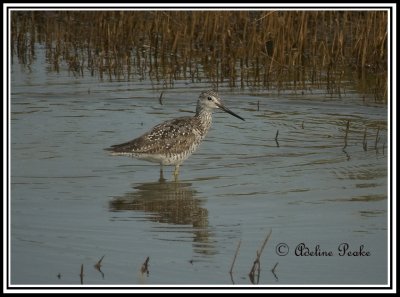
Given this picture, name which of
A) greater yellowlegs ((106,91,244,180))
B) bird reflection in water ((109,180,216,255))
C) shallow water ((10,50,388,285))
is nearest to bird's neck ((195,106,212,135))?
greater yellowlegs ((106,91,244,180))

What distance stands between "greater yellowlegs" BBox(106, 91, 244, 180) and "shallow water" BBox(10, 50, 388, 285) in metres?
0.22

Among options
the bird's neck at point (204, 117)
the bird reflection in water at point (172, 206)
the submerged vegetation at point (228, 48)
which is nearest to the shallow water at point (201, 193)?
the bird reflection in water at point (172, 206)

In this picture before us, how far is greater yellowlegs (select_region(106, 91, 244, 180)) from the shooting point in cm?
885

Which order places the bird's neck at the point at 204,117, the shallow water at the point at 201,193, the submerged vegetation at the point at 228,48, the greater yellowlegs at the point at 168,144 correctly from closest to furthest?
1. the shallow water at the point at 201,193
2. the greater yellowlegs at the point at 168,144
3. the bird's neck at the point at 204,117
4. the submerged vegetation at the point at 228,48

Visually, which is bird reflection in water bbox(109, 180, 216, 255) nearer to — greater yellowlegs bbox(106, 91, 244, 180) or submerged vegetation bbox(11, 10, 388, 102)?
greater yellowlegs bbox(106, 91, 244, 180)

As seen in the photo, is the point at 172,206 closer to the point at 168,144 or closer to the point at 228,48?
the point at 168,144

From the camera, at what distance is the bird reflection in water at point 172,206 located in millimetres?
7279

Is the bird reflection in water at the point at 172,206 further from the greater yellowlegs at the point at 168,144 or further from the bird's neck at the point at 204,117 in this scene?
the bird's neck at the point at 204,117

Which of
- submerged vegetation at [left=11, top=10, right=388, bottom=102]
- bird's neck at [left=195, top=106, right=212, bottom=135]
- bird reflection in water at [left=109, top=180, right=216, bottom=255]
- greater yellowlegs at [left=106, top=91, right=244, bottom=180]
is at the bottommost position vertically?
bird reflection in water at [left=109, top=180, right=216, bottom=255]

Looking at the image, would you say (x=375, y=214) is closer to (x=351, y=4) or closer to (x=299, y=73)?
(x=351, y=4)

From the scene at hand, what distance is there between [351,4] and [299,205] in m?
1.86

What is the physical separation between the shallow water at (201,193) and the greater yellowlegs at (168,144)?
22 centimetres

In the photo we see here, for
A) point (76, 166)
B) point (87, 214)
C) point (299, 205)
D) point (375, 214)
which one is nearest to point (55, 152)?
point (76, 166)

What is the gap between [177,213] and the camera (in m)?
7.92
